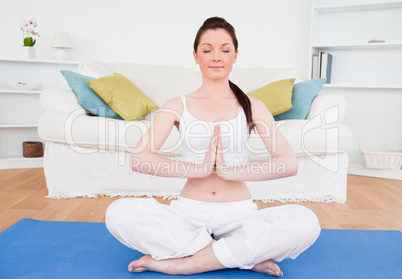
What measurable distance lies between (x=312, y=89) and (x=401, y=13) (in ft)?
4.73

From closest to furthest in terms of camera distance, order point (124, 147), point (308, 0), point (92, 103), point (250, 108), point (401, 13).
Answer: point (250, 108)
point (124, 147)
point (92, 103)
point (401, 13)
point (308, 0)

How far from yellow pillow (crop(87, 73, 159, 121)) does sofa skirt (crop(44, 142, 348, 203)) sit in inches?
14.3

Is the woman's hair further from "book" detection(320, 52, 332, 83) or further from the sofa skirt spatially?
"book" detection(320, 52, 332, 83)

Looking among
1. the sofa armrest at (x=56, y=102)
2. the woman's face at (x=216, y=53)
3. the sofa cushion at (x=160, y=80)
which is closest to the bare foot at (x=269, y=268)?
the woman's face at (x=216, y=53)

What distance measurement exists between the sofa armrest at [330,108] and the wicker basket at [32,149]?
2.45 m

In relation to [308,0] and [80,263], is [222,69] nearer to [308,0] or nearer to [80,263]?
[80,263]

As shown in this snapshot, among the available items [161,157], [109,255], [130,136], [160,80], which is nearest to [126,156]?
[130,136]

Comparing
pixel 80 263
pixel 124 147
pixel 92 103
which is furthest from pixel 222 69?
pixel 92 103

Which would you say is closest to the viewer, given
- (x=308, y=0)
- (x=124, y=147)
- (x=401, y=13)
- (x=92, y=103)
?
(x=124, y=147)

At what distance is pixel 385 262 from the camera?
1.50 meters

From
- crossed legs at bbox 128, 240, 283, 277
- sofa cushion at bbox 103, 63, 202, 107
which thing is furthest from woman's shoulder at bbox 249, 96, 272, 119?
sofa cushion at bbox 103, 63, 202, 107

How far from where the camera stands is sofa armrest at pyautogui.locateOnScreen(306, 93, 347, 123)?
2717 mm

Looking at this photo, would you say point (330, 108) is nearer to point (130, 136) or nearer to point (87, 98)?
point (130, 136)

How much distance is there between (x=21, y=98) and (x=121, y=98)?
1608 millimetres
